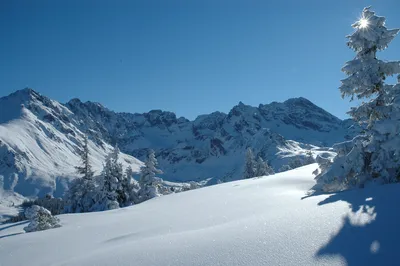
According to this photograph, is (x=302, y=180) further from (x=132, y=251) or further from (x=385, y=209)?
(x=132, y=251)

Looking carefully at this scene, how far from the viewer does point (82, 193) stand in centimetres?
3189

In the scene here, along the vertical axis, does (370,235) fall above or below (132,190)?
below

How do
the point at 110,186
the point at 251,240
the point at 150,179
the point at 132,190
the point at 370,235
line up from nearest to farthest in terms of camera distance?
the point at 370,235
the point at 251,240
the point at 110,186
the point at 132,190
the point at 150,179

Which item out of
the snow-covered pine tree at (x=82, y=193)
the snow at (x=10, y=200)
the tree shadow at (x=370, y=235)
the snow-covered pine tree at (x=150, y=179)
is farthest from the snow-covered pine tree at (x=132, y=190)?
the snow at (x=10, y=200)

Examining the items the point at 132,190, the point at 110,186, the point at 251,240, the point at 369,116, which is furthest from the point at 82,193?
the point at 251,240

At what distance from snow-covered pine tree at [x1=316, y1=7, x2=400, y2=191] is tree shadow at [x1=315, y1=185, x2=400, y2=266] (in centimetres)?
255

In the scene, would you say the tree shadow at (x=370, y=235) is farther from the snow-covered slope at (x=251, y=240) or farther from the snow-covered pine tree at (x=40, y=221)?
the snow-covered pine tree at (x=40, y=221)

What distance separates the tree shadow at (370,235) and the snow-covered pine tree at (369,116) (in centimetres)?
255

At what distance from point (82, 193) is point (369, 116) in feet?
102

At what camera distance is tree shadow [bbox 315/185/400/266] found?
3.52 metres

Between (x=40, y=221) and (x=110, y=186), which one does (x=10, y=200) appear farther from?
(x=40, y=221)

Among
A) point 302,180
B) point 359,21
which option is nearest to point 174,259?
point 302,180

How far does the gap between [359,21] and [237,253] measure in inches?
Answer: 371

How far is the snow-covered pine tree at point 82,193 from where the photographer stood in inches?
1227
